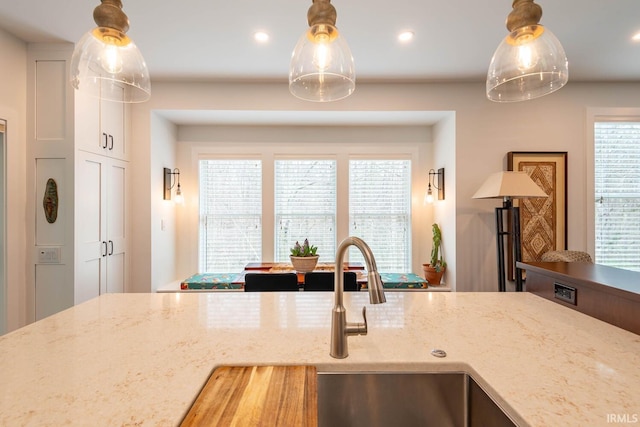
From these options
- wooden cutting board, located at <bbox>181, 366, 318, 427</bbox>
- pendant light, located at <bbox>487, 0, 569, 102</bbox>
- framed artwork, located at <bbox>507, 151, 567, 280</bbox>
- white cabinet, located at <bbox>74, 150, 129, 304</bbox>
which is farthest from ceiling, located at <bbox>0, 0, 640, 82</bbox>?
wooden cutting board, located at <bbox>181, 366, 318, 427</bbox>

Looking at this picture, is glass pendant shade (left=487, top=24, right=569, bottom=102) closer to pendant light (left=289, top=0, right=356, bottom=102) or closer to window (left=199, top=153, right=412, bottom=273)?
pendant light (left=289, top=0, right=356, bottom=102)

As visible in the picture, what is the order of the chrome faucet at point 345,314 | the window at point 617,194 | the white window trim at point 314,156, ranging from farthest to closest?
the white window trim at point 314,156 → the window at point 617,194 → the chrome faucet at point 345,314

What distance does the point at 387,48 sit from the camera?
2691 millimetres

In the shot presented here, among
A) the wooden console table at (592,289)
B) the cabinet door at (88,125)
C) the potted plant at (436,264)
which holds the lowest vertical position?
the potted plant at (436,264)

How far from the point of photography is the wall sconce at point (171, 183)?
3.66m

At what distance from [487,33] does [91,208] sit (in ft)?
12.1

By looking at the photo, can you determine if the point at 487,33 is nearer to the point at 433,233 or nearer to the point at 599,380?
the point at 433,233

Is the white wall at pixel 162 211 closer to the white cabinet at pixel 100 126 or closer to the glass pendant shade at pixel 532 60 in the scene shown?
the white cabinet at pixel 100 126

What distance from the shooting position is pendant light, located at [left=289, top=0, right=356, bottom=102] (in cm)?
99

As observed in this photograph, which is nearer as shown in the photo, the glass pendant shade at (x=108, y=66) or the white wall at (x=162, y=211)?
the glass pendant shade at (x=108, y=66)

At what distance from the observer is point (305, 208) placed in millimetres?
4016

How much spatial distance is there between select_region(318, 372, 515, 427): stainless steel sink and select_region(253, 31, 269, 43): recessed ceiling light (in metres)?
2.53

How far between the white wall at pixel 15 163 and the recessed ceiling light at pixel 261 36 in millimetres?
1929

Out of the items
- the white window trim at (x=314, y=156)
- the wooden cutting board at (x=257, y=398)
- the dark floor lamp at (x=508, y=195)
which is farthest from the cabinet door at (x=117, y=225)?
the dark floor lamp at (x=508, y=195)
